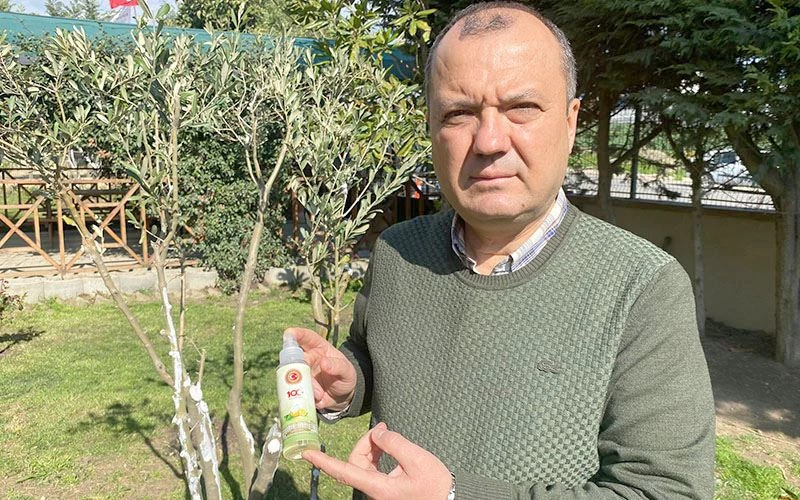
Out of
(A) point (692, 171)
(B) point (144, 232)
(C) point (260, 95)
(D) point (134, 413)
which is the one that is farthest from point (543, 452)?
(A) point (692, 171)

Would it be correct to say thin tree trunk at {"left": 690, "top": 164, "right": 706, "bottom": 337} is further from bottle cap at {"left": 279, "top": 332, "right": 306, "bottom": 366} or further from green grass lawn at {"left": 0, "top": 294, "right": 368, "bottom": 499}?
bottle cap at {"left": 279, "top": 332, "right": 306, "bottom": 366}

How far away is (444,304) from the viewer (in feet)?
4.87

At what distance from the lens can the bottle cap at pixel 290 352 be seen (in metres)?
1.47

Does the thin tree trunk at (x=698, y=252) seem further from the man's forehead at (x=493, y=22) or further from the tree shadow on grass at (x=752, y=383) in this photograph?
the man's forehead at (x=493, y=22)

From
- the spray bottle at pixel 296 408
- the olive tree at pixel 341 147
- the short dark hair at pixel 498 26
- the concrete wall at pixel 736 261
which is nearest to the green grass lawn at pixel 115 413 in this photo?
the olive tree at pixel 341 147

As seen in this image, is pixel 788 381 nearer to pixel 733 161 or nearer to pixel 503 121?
pixel 733 161

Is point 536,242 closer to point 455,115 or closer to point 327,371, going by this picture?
point 455,115

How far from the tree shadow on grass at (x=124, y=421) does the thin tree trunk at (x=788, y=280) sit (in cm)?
565

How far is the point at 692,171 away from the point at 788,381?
2262 millimetres

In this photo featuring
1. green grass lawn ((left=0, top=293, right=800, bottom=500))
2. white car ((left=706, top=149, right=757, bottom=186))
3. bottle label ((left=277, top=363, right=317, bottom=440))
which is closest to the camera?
bottle label ((left=277, top=363, right=317, bottom=440))

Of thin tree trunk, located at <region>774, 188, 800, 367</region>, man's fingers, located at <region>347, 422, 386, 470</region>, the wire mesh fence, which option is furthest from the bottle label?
the wire mesh fence

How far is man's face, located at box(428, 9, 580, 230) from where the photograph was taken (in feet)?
4.14

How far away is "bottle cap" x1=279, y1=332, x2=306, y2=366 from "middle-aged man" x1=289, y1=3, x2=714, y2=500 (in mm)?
227

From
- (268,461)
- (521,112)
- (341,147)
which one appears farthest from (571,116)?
(341,147)
